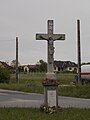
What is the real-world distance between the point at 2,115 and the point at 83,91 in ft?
57.1

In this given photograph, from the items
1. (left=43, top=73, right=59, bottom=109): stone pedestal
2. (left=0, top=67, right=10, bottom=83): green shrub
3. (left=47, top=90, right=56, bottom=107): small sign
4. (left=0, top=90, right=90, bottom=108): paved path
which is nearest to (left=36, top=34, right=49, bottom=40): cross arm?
(left=43, top=73, right=59, bottom=109): stone pedestal

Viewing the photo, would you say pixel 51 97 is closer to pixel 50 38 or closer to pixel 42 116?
pixel 42 116

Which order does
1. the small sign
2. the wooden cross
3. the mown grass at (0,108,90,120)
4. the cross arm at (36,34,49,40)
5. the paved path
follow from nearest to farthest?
the mown grass at (0,108,90,120) < the small sign < the wooden cross < the cross arm at (36,34,49,40) < the paved path

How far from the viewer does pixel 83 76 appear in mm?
52219

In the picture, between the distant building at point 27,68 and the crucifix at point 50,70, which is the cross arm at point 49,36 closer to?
the crucifix at point 50,70

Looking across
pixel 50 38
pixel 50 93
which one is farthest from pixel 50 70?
pixel 50 38

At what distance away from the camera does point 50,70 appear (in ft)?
50.9

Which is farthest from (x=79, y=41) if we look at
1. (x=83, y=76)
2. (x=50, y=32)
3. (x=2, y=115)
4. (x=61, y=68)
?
(x=61, y=68)

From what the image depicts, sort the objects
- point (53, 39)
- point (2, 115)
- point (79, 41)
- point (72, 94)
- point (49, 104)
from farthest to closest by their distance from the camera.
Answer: point (79, 41), point (72, 94), point (53, 39), point (49, 104), point (2, 115)

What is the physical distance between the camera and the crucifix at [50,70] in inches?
592

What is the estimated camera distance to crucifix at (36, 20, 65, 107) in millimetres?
15039

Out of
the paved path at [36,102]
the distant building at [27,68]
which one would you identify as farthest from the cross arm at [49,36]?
the distant building at [27,68]

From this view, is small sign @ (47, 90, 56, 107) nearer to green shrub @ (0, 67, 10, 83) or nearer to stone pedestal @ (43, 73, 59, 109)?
stone pedestal @ (43, 73, 59, 109)

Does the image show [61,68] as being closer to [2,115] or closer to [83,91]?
[83,91]
